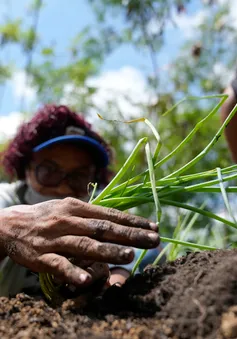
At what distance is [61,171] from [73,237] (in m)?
1.22

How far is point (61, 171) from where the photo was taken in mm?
1972

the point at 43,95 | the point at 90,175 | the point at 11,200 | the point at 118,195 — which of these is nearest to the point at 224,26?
the point at 43,95

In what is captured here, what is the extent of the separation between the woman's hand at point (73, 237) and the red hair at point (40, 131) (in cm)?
126

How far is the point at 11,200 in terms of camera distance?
182 cm

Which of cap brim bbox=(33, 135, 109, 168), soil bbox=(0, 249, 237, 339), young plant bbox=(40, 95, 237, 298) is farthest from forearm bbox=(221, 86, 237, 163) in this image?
soil bbox=(0, 249, 237, 339)

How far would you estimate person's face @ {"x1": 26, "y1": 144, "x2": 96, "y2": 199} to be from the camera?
1940mm

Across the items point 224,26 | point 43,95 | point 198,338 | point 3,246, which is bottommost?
point 198,338

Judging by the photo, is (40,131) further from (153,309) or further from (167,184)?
(153,309)

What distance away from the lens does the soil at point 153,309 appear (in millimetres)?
616

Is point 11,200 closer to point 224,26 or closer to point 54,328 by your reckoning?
point 54,328

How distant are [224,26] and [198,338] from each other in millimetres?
6000

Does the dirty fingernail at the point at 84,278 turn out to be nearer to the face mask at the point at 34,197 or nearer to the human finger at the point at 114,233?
the human finger at the point at 114,233

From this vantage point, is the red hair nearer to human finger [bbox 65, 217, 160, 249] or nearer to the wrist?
the wrist

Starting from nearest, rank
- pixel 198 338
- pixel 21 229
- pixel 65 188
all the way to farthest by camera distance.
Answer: pixel 198 338 < pixel 21 229 < pixel 65 188
